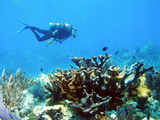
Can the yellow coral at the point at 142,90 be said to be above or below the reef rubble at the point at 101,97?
above

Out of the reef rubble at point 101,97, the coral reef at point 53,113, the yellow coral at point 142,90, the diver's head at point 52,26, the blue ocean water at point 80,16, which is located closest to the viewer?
the reef rubble at point 101,97

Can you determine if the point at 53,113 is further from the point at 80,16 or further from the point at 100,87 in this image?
the point at 80,16

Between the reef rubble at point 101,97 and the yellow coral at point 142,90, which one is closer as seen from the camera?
the reef rubble at point 101,97

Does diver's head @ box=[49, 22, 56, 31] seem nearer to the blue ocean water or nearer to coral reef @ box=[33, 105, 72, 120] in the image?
coral reef @ box=[33, 105, 72, 120]

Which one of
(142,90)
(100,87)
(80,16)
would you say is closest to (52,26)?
(100,87)

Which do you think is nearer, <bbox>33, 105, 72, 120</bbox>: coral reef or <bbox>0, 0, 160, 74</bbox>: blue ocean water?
<bbox>33, 105, 72, 120</bbox>: coral reef

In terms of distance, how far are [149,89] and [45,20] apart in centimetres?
17333

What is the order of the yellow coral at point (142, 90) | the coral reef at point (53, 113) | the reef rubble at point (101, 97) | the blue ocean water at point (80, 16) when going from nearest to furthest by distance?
the reef rubble at point (101, 97) < the coral reef at point (53, 113) < the yellow coral at point (142, 90) < the blue ocean water at point (80, 16)

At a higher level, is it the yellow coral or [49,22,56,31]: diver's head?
[49,22,56,31]: diver's head

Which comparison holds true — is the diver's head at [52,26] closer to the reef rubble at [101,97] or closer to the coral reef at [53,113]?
the reef rubble at [101,97]

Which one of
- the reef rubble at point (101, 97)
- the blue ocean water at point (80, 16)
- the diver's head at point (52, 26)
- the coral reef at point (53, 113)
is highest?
the blue ocean water at point (80, 16)

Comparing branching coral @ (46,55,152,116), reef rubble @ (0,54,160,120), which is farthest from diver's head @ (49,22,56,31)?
branching coral @ (46,55,152,116)

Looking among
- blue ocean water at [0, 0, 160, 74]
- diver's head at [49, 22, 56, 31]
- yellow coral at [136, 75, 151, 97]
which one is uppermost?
blue ocean water at [0, 0, 160, 74]

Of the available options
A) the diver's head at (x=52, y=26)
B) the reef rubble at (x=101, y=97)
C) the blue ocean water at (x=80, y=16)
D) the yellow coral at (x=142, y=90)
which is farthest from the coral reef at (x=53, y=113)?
the blue ocean water at (x=80, y=16)
